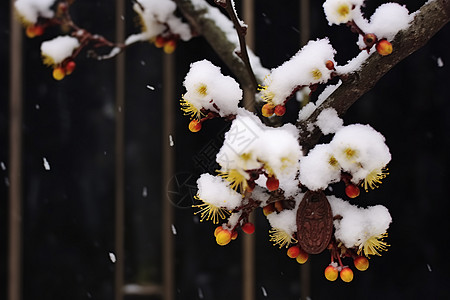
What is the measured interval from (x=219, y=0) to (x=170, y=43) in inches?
11.9

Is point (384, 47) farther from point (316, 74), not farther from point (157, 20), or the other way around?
point (157, 20)

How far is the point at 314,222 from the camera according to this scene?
1.90ft

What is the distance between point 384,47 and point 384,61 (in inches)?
1.8

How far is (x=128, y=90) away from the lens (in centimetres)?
112

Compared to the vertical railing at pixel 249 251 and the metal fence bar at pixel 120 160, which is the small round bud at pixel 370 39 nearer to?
the vertical railing at pixel 249 251

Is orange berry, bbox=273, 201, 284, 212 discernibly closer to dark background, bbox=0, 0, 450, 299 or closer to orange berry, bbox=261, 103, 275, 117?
orange berry, bbox=261, 103, 275, 117

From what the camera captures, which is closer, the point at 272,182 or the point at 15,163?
the point at 272,182

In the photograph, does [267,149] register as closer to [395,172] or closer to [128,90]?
[395,172]

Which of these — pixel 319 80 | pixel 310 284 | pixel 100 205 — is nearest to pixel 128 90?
pixel 100 205

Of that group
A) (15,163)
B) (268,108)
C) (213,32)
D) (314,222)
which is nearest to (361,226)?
(314,222)

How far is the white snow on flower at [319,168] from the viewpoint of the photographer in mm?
531

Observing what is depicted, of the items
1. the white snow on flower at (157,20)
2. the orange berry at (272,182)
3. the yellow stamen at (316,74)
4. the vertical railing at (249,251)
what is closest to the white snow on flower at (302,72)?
the yellow stamen at (316,74)

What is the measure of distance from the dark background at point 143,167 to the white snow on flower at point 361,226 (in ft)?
1.31

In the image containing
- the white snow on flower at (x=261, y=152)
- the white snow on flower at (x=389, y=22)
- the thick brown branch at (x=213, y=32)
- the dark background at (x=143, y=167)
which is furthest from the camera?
the dark background at (x=143, y=167)
